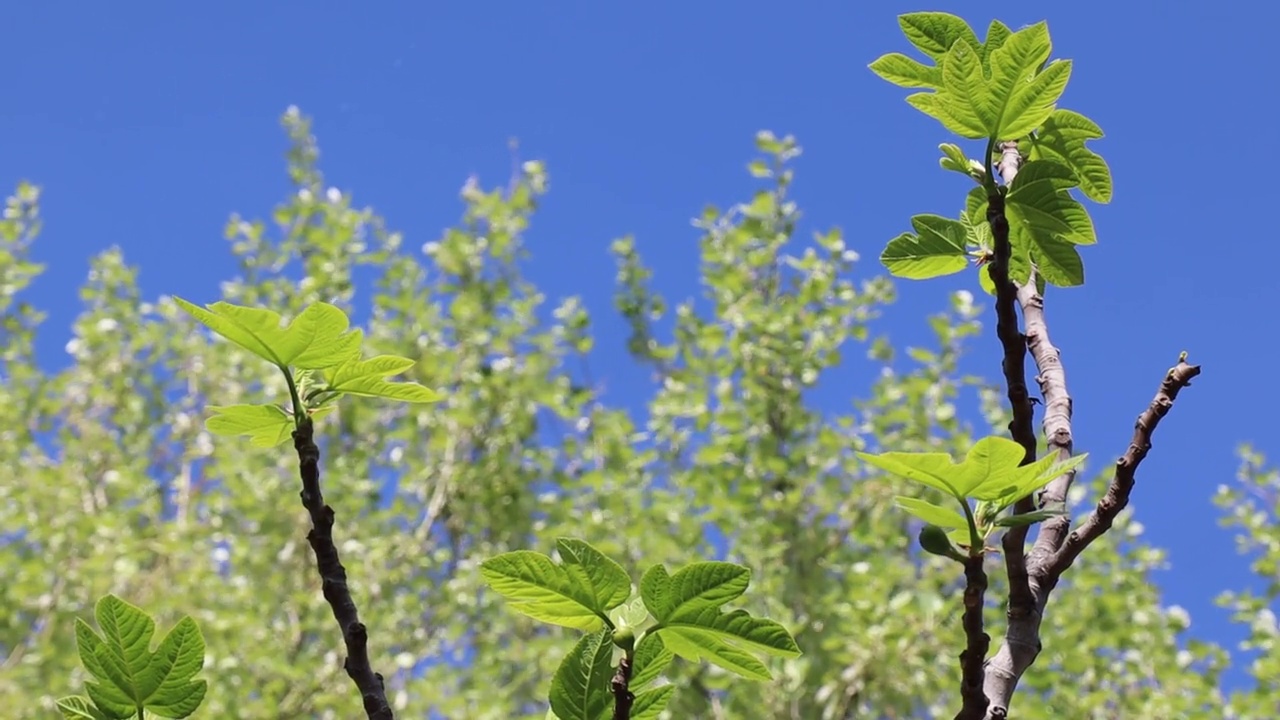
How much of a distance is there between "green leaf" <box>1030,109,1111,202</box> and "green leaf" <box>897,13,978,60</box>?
0.09 metres

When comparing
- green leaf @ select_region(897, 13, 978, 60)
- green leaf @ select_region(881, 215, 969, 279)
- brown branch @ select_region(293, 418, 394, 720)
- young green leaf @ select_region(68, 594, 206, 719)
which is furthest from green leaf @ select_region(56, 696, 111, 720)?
green leaf @ select_region(897, 13, 978, 60)

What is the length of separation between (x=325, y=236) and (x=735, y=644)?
268 inches

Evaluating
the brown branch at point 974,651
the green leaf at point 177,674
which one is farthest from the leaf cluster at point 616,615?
the green leaf at point 177,674

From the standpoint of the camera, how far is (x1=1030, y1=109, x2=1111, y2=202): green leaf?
863 mm

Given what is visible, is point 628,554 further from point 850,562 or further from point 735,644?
point 735,644

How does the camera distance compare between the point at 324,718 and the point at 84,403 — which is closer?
the point at 324,718

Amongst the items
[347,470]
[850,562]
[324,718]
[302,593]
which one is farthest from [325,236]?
[850,562]

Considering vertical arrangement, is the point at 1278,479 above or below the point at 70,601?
above

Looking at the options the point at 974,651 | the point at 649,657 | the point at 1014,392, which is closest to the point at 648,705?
the point at 649,657

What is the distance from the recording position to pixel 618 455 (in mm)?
6277

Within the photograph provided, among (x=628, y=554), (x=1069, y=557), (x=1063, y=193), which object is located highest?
(x=628, y=554)

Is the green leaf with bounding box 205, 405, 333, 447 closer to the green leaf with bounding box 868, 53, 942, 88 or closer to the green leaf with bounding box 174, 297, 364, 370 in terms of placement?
the green leaf with bounding box 174, 297, 364, 370

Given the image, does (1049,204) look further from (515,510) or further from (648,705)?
(515,510)

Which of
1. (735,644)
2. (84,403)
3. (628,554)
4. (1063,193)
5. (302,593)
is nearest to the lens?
(735,644)
